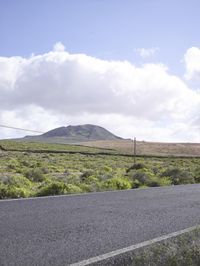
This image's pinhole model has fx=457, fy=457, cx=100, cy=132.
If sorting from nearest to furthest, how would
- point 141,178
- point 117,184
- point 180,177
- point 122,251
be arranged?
point 122,251 → point 117,184 → point 141,178 → point 180,177

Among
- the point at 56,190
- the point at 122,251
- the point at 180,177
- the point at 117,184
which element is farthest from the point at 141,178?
the point at 122,251

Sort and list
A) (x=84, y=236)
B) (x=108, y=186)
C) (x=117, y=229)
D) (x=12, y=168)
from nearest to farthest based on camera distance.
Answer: (x=84, y=236), (x=117, y=229), (x=108, y=186), (x=12, y=168)

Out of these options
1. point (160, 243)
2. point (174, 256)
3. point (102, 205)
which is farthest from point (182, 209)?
point (174, 256)

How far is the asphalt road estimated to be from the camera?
615 centimetres

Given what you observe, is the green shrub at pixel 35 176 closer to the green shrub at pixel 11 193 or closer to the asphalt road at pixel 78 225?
the green shrub at pixel 11 193

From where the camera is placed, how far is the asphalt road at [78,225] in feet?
20.2

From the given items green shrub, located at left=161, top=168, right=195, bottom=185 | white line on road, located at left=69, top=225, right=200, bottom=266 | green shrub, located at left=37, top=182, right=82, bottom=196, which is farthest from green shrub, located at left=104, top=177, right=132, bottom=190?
white line on road, located at left=69, top=225, right=200, bottom=266

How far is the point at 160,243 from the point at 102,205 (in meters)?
4.60

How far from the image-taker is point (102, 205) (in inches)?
447

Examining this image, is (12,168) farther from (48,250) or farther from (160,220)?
(48,250)

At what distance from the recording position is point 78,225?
823 cm

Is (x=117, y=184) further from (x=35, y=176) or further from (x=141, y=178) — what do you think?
(x=35, y=176)

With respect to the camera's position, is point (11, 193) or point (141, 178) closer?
point (11, 193)

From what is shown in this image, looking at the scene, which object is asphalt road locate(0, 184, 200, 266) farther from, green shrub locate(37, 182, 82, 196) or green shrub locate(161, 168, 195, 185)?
green shrub locate(161, 168, 195, 185)
